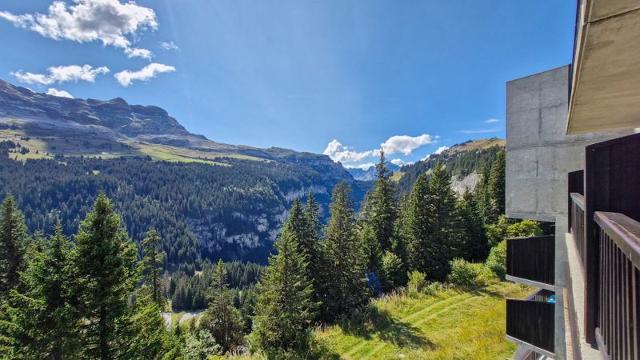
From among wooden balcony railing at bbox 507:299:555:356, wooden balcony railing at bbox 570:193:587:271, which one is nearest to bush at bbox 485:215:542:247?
wooden balcony railing at bbox 507:299:555:356

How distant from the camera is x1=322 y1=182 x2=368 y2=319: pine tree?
29.2 meters

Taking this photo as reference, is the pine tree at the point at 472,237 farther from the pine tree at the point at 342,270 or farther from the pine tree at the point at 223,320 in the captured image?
the pine tree at the point at 223,320

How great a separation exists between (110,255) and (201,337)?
2055 centimetres

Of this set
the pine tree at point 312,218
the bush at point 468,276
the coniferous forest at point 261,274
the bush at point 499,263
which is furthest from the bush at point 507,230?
the pine tree at point 312,218

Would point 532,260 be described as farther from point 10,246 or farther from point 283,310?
point 10,246

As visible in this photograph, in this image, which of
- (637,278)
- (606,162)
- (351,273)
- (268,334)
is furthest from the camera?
(351,273)

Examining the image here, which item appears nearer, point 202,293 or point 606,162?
point 606,162

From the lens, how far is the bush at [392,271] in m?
35.4

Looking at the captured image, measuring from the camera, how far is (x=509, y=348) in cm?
1402

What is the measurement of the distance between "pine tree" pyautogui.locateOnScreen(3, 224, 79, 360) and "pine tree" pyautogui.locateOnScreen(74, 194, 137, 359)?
433 millimetres

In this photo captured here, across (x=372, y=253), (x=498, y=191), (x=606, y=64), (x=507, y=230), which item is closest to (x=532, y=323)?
(x=606, y=64)

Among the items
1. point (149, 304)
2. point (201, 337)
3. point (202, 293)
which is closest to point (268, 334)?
point (149, 304)

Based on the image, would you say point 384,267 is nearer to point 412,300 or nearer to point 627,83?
point 412,300

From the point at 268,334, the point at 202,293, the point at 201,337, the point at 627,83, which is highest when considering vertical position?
the point at 627,83
